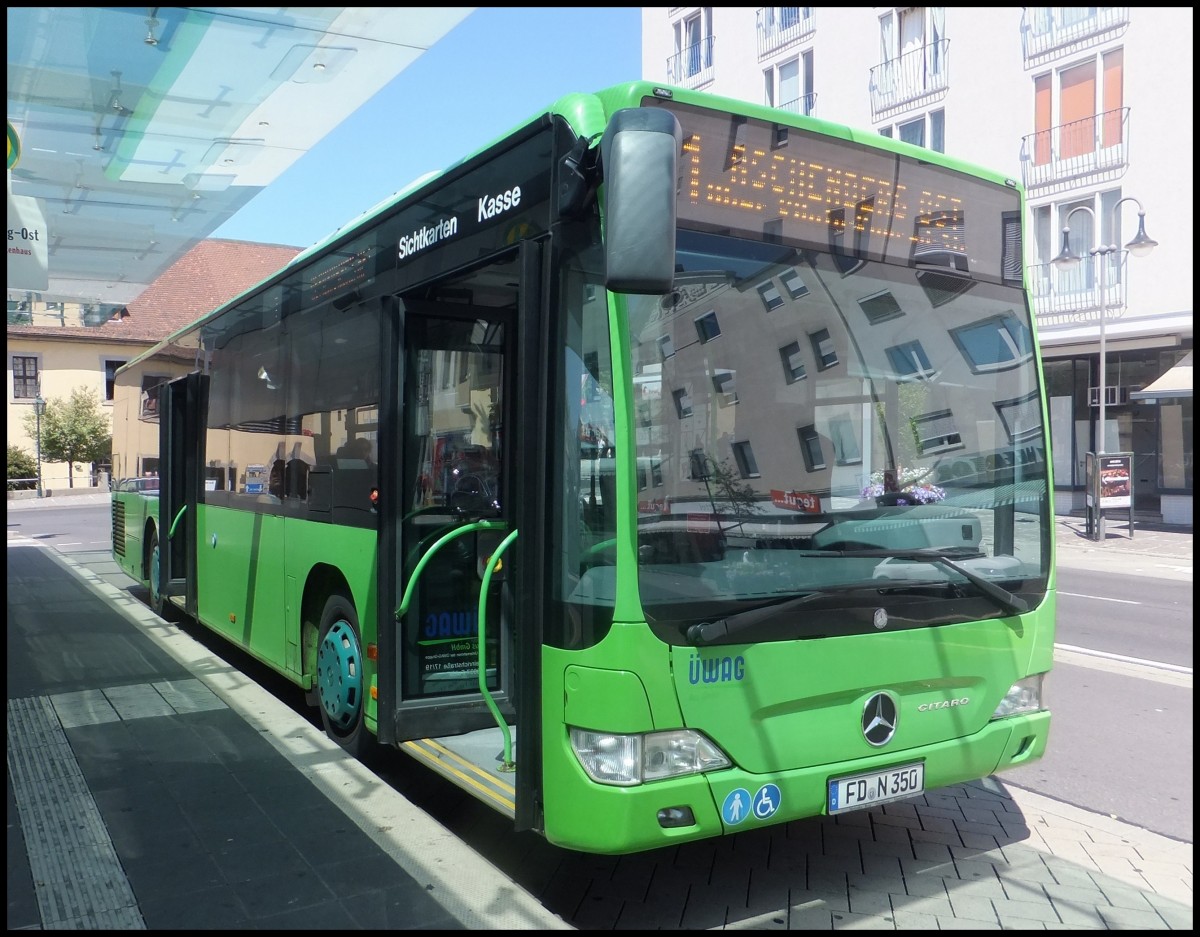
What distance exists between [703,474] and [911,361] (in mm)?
1168

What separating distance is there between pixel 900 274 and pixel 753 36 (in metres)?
31.9

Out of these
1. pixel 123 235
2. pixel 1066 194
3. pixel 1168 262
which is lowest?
pixel 123 235

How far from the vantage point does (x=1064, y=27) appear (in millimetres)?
25969

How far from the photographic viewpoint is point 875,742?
4129 millimetres

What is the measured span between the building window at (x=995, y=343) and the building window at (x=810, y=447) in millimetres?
914

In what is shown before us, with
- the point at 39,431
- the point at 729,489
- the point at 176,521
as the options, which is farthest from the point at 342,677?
the point at 39,431

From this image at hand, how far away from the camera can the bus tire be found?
10.9 metres

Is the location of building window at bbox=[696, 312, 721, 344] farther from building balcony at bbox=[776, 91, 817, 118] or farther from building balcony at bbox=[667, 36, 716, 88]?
building balcony at bbox=[667, 36, 716, 88]

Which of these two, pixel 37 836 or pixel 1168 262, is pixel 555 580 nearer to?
pixel 37 836

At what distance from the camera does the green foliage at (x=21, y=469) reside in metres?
45.1

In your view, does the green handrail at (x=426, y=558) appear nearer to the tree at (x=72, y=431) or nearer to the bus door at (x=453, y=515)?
the bus door at (x=453, y=515)

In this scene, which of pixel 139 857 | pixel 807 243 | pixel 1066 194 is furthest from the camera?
pixel 1066 194

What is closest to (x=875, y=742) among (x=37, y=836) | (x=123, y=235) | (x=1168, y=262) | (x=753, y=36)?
(x=37, y=836)

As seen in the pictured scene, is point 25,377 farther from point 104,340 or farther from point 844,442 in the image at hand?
point 844,442
